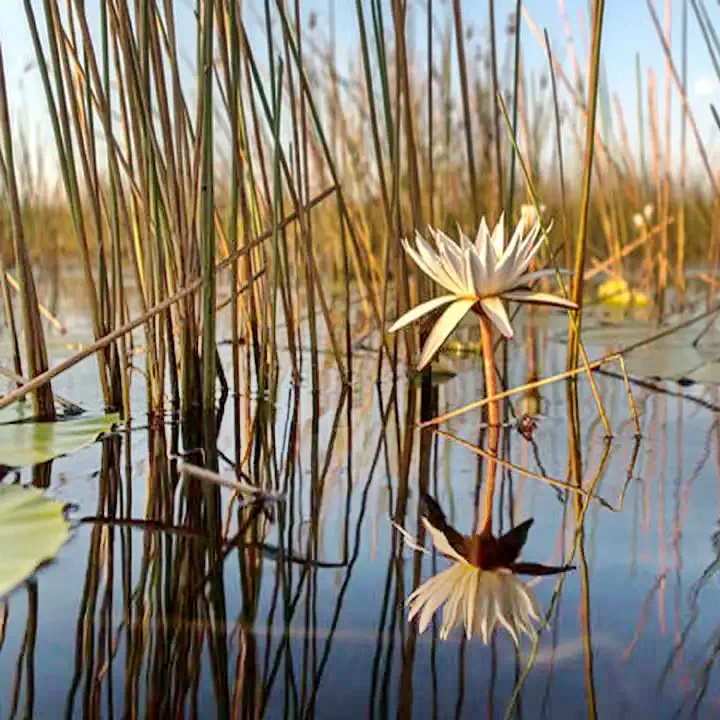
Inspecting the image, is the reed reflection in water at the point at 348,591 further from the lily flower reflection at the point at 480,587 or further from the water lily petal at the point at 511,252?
the water lily petal at the point at 511,252

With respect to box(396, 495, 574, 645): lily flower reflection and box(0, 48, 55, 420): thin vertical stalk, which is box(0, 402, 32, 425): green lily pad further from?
box(396, 495, 574, 645): lily flower reflection

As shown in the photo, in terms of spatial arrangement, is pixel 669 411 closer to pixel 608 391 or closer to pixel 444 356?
pixel 608 391

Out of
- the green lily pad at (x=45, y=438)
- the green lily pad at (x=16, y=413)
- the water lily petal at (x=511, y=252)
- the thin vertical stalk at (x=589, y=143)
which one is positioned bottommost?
the green lily pad at (x=45, y=438)

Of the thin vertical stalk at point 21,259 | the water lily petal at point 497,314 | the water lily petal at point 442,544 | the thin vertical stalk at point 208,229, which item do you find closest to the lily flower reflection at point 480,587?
the water lily petal at point 442,544

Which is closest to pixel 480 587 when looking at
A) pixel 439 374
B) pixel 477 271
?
pixel 477 271

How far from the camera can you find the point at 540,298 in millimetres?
1004

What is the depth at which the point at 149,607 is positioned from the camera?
1.93ft

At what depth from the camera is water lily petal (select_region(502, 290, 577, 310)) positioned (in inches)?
38.9

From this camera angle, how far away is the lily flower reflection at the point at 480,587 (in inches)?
21.7

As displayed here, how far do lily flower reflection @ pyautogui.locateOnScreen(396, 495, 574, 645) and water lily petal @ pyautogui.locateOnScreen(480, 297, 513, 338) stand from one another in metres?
0.27

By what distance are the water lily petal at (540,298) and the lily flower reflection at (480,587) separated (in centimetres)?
32

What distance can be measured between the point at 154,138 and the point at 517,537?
29.4 inches

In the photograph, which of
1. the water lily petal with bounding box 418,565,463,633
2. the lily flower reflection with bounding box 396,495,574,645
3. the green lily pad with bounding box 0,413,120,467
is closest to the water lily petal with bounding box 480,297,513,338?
the lily flower reflection with bounding box 396,495,574,645

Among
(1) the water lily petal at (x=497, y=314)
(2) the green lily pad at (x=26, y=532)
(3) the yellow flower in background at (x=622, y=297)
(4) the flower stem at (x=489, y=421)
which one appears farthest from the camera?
(3) the yellow flower in background at (x=622, y=297)
